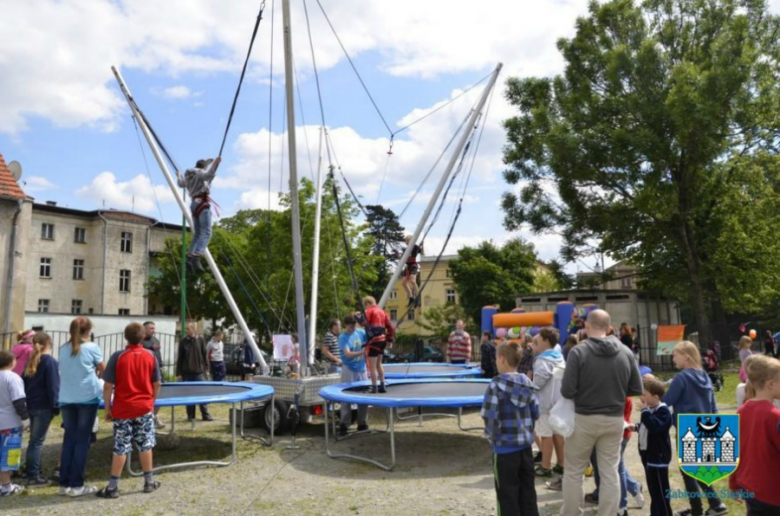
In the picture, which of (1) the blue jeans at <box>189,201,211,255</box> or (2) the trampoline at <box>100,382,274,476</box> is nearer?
(2) the trampoline at <box>100,382,274,476</box>

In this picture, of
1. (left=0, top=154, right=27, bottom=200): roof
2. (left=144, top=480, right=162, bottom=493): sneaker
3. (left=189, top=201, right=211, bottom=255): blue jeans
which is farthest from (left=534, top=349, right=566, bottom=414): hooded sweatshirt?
(left=0, top=154, right=27, bottom=200): roof

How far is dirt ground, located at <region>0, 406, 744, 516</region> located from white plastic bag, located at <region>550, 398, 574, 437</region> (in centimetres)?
104

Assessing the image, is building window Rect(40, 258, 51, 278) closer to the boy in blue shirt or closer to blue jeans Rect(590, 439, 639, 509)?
the boy in blue shirt

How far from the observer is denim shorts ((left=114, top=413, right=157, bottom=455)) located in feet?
16.7

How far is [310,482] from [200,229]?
3251 mm

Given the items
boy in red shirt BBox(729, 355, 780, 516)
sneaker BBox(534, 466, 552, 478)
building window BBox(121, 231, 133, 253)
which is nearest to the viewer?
boy in red shirt BBox(729, 355, 780, 516)

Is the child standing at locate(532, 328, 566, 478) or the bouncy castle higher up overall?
the bouncy castle

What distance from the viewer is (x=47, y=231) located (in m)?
32.9

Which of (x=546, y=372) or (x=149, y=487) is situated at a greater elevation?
(x=546, y=372)

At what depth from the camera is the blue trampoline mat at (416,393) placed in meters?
6.09

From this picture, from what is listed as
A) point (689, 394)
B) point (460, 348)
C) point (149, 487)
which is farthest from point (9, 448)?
point (460, 348)

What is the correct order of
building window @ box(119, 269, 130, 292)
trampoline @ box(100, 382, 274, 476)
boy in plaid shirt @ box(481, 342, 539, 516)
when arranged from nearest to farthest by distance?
Result: boy in plaid shirt @ box(481, 342, 539, 516) < trampoline @ box(100, 382, 274, 476) < building window @ box(119, 269, 130, 292)

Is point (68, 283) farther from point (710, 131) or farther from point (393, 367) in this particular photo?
point (710, 131)

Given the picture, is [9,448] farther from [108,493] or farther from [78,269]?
[78,269]
